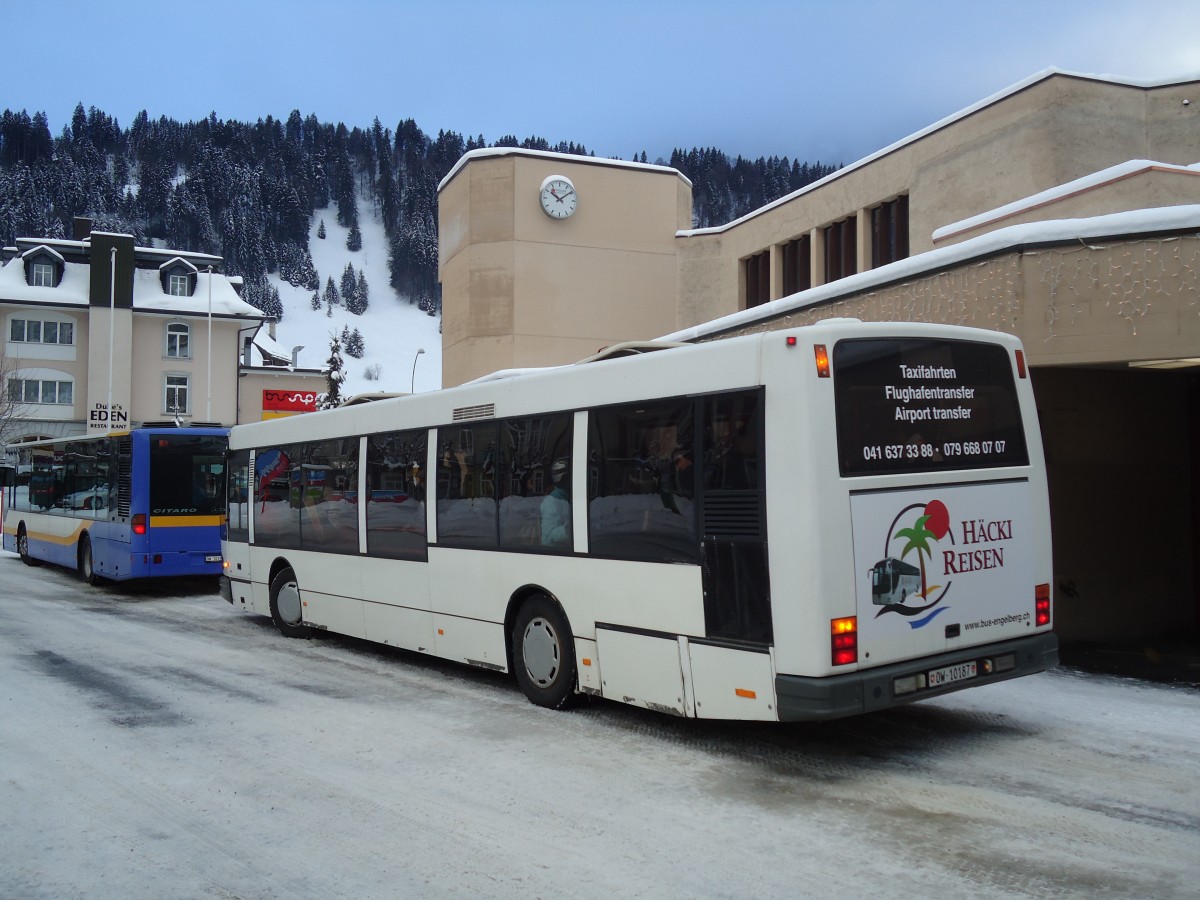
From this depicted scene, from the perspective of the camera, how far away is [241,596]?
13.8 metres

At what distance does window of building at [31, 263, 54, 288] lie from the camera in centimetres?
5581

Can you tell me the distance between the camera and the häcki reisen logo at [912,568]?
20.4ft

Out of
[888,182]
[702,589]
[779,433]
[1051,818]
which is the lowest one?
[1051,818]

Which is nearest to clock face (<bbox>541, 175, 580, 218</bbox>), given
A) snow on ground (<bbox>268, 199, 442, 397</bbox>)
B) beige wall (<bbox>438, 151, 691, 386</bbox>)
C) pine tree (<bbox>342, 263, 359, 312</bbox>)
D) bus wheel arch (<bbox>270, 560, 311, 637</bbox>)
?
beige wall (<bbox>438, 151, 691, 386</bbox>)

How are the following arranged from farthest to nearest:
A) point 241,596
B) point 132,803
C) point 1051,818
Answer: point 241,596 → point 132,803 → point 1051,818

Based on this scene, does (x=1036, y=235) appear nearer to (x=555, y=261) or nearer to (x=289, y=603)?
(x=289, y=603)

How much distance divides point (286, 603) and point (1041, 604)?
352 inches

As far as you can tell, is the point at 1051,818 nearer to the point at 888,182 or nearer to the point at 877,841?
the point at 877,841

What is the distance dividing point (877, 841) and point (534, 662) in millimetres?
3823

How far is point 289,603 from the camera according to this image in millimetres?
12594

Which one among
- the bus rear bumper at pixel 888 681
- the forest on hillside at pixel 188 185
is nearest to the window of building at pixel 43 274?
the bus rear bumper at pixel 888 681

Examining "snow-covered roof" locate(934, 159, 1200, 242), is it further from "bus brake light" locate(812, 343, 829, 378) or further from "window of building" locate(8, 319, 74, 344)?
"window of building" locate(8, 319, 74, 344)

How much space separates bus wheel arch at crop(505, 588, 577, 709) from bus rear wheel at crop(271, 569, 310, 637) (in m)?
4.64

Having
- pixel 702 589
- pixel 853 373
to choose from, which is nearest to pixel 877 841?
pixel 702 589
